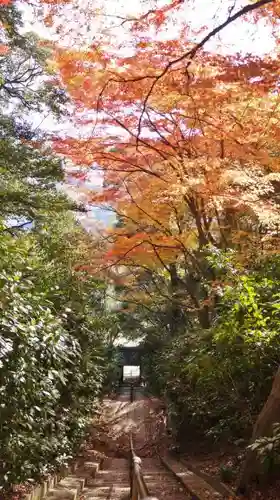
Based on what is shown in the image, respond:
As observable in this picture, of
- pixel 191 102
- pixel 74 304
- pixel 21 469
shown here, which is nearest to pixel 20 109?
pixel 191 102

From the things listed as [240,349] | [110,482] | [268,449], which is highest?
[240,349]

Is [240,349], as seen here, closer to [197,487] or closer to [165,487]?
[197,487]

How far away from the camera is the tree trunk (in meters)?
5.85

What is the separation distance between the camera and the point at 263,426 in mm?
5926

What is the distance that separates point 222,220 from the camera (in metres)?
12.6

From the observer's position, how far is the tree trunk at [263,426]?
585 cm

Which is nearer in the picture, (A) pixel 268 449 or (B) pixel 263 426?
(A) pixel 268 449

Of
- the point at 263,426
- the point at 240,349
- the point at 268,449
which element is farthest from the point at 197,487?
the point at 268,449

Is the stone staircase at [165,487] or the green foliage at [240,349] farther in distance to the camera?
the stone staircase at [165,487]

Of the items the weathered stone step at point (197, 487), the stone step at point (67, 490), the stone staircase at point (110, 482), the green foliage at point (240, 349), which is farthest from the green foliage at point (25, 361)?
the stone staircase at point (110, 482)

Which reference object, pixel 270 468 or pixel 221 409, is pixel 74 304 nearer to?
pixel 221 409

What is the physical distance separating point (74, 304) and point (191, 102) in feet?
15.4

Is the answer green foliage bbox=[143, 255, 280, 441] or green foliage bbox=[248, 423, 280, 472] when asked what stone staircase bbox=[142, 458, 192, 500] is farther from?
green foliage bbox=[248, 423, 280, 472]

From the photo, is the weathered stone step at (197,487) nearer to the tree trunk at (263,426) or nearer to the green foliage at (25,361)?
the tree trunk at (263,426)
